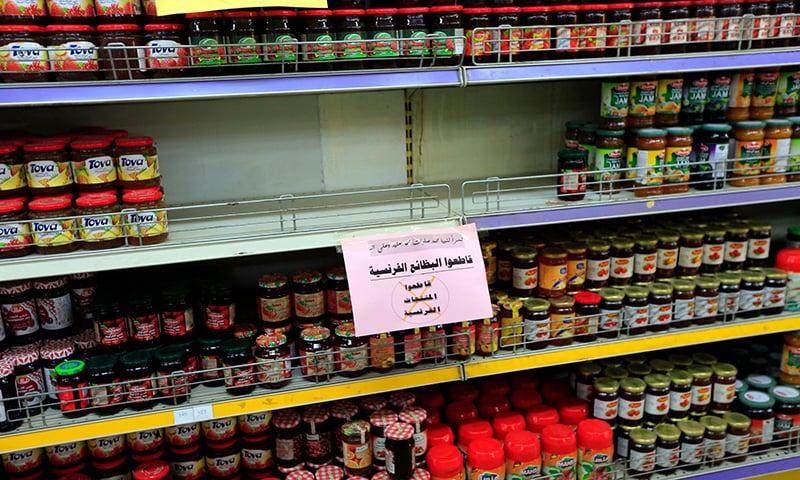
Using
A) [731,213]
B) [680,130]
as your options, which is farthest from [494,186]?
[731,213]

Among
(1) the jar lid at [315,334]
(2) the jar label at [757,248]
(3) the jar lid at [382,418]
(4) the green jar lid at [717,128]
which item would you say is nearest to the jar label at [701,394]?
(2) the jar label at [757,248]

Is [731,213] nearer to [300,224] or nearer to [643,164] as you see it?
[643,164]

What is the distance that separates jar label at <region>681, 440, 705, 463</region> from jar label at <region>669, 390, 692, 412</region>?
11 cm

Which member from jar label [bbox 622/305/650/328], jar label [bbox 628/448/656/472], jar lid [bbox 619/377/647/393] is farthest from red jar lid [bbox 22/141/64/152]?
jar label [bbox 628/448/656/472]

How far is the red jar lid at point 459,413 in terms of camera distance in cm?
189

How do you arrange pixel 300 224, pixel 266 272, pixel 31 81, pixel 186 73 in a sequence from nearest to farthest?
pixel 31 81
pixel 186 73
pixel 300 224
pixel 266 272

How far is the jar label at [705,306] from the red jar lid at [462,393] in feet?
2.60

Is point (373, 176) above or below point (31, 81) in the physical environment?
below

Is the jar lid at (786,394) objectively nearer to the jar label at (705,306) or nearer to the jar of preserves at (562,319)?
the jar label at (705,306)

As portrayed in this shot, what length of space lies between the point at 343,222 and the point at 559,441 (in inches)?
36.7

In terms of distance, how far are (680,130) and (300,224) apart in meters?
1.24

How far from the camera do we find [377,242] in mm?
1562

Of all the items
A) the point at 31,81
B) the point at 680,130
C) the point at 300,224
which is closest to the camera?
Answer: the point at 31,81

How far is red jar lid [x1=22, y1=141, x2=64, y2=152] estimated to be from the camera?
4.71 feet
